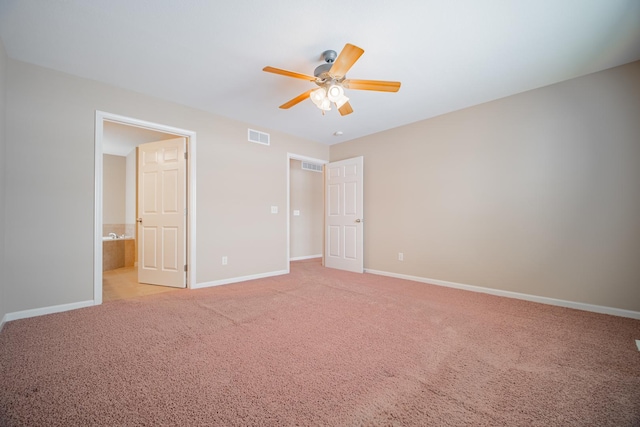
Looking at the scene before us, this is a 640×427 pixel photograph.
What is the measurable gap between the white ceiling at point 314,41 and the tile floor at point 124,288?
235 centimetres

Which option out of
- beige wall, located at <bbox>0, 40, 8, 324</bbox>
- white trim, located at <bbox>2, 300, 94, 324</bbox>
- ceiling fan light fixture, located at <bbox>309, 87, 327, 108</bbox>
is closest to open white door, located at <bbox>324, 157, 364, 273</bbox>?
ceiling fan light fixture, located at <bbox>309, 87, 327, 108</bbox>

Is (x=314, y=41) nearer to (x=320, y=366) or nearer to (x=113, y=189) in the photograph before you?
(x=320, y=366)

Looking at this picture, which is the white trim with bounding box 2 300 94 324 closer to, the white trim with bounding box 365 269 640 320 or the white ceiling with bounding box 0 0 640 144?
the white ceiling with bounding box 0 0 640 144

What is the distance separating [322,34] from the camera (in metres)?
2.16

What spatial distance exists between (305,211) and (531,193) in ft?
15.2

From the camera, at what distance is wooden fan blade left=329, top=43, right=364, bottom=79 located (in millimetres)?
1909

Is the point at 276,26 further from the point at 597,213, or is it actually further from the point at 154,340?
the point at 597,213

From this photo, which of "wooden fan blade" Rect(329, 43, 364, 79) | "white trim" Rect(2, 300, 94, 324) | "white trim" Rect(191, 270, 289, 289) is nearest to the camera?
"wooden fan blade" Rect(329, 43, 364, 79)

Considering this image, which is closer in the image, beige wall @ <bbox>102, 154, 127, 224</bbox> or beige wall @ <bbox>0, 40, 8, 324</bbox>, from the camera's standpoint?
beige wall @ <bbox>0, 40, 8, 324</bbox>

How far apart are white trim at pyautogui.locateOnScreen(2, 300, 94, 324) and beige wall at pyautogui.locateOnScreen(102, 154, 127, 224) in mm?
3982

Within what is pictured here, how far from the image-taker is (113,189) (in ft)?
20.0

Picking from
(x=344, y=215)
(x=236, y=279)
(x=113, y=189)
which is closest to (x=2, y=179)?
(x=236, y=279)

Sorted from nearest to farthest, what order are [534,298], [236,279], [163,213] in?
1. [534,298]
2. [163,213]
3. [236,279]

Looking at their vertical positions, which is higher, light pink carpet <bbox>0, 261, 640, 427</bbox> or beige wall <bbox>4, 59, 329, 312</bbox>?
beige wall <bbox>4, 59, 329, 312</bbox>
